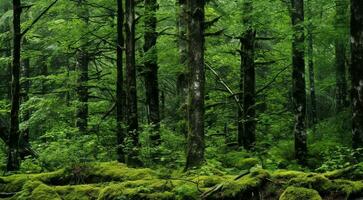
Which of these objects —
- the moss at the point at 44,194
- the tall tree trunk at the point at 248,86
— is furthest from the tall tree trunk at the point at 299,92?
the moss at the point at 44,194

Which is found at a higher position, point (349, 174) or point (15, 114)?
point (15, 114)

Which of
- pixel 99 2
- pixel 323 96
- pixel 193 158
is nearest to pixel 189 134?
pixel 193 158

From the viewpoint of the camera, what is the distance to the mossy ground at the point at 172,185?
5.93 m

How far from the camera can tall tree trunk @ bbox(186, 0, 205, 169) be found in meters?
10.7

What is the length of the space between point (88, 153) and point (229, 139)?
33.9 ft

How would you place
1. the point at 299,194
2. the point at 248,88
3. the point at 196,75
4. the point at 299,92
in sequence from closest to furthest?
the point at 299,194 → the point at 196,75 → the point at 299,92 → the point at 248,88

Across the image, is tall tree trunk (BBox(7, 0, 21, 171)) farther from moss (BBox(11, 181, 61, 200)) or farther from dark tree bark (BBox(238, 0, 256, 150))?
dark tree bark (BBox(238, 0, 256, 150))

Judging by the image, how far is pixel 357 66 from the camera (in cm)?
863

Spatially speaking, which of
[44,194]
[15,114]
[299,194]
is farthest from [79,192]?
[299,194]

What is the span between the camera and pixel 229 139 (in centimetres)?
2044

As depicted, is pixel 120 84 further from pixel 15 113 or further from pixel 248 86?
pixel 248 86

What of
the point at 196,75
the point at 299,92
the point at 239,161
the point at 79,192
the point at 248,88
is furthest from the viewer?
the point at 248,88

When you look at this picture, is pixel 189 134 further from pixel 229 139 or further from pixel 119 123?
pixel 229 139

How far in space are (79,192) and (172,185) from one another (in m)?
1.69
